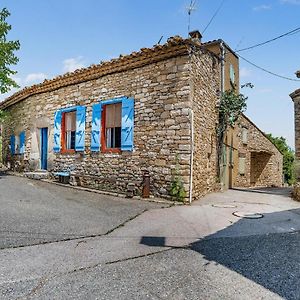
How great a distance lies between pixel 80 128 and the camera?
35.3ft

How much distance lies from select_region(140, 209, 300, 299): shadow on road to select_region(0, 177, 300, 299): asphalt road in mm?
10

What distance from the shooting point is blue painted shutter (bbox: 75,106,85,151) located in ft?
35.1

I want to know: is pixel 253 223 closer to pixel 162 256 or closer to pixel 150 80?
pixel 162 256

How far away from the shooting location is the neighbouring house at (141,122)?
833cm

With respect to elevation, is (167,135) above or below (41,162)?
above

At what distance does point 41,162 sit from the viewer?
43.6 ft

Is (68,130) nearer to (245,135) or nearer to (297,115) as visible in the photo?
(245,135)

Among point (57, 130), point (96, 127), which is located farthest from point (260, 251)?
point (57, 130)

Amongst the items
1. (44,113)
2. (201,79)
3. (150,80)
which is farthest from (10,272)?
(44,113)

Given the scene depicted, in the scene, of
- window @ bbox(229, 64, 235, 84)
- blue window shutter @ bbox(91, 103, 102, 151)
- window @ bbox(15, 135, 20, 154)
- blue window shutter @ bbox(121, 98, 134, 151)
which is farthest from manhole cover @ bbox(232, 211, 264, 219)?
window @ bbox(15, 135, 20, 154)

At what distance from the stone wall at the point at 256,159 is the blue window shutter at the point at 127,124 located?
6117 millimetres

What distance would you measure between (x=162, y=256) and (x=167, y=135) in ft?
16.3

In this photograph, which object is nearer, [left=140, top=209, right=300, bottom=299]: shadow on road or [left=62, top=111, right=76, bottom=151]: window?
[left=140, top=209, right=300, bottom=299]: shadow on road

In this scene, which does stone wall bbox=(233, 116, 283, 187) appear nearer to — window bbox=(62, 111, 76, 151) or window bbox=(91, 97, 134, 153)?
window bbox=(91, 97, 134, 153)
